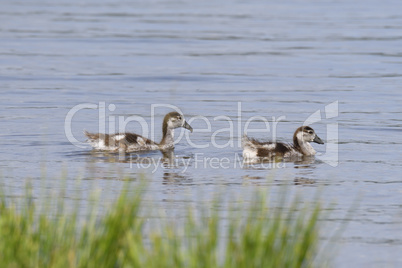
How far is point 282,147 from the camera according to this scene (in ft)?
45.8

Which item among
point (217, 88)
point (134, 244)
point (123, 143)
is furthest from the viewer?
point (217, 88)

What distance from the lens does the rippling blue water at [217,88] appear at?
11453 mm

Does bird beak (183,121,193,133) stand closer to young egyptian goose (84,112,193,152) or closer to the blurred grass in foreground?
young egyptian goose (84,112,193,152)

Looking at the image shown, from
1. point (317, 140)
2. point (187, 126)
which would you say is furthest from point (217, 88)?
point (317, 140)

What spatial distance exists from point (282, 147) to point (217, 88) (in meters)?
6.52

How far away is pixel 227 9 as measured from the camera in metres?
37.4

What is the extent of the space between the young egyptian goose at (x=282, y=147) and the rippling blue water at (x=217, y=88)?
9.5 inches

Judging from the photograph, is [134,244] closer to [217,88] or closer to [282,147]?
[282,147]

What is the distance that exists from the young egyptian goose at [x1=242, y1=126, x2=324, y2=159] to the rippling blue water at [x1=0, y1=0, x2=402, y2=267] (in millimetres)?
242

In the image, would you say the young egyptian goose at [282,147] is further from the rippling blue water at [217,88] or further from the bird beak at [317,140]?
the rippling blue water at [217,88]

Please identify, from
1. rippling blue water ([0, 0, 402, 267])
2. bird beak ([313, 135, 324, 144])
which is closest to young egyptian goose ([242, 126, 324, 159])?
bird beak ([313, 135, 324, 144])

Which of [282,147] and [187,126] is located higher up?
[187,126]

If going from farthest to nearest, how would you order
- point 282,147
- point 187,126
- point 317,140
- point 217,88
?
point 217,88
point 187,126
point 317,140
point 282,147

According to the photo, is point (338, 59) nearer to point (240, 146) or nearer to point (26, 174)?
point (240, 146)
